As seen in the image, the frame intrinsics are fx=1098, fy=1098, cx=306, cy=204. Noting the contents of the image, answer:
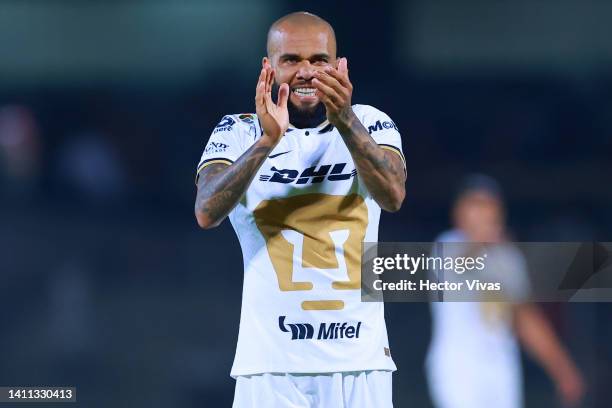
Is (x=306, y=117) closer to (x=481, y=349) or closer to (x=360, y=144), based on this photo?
(x=360, y=144)

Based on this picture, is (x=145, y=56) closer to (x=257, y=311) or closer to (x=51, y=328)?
(x=51, y=328)

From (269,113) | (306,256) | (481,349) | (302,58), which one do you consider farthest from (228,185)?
(481,349)

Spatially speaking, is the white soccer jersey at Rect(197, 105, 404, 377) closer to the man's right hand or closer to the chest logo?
the chest logo

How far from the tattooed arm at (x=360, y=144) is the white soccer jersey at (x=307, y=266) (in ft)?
0.51

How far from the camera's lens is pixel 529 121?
8758 mm

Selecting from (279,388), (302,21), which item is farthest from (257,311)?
(302,21)

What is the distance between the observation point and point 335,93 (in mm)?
2920

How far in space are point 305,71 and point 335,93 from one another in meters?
0.28

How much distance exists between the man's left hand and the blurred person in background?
304 centimetres

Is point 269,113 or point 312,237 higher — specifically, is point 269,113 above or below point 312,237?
above

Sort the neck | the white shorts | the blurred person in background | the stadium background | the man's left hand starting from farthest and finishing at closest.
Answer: the stadium background < the blurred person in background < the neck < the white shorts < the man's left hand

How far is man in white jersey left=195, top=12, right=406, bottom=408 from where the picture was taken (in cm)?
316

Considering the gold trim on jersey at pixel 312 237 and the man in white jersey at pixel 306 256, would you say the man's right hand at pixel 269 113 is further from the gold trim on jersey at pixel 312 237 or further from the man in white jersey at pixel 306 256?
the gold trim on jersey at pixel 312 237

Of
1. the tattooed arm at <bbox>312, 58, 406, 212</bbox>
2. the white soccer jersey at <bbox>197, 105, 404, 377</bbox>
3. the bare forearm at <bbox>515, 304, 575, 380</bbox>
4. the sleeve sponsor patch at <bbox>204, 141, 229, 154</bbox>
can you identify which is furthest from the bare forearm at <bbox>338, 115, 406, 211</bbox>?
the bare forearm at <bbox>515, 304, 575, 380</bbox>
